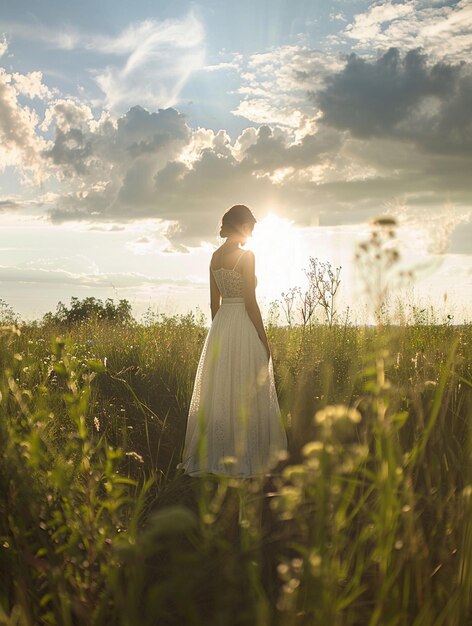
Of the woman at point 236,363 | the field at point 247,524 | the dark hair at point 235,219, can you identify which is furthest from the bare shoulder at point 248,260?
the field at point 247,524

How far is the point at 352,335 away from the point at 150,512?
16.8 feet

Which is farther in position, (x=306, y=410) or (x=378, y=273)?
(x=306, y=410)

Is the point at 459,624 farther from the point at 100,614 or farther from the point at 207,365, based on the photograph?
the point at 207,365

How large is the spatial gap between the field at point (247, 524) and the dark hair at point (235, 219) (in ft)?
5.78

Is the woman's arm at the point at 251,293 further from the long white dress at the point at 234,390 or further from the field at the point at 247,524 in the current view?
the field at the point at 247,524

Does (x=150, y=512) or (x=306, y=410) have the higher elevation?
(x=306, y=410)

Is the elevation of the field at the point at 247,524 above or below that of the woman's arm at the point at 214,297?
below

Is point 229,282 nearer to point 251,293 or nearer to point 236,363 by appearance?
point 251,293

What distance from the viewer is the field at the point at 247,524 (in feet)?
4.29

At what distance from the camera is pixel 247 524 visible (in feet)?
4.65

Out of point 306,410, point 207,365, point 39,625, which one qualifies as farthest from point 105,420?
point 39,625

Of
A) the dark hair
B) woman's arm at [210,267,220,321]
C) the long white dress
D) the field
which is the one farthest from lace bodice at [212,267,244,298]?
the field

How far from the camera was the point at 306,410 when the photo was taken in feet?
18.4

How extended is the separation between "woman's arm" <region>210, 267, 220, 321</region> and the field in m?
1.15
